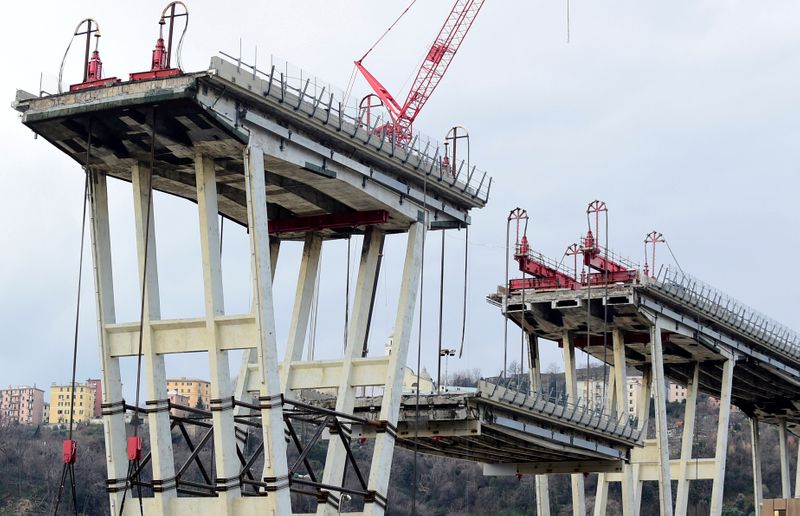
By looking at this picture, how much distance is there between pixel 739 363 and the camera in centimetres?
10675

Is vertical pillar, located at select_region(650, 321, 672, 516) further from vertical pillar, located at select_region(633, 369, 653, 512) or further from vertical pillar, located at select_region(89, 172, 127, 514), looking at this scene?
vertical pillar, located at select_region(89, 172, 127, 514)

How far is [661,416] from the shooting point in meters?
96.9

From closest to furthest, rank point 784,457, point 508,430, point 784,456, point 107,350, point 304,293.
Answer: point 107,350 < point 304,293 < point 508,430 < point 784,456 < point 784,457

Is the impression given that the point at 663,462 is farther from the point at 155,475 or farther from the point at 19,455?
the point at 19,455

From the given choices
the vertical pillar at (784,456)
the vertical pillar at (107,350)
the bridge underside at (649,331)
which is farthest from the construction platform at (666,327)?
the vertical pillar at (107,350)

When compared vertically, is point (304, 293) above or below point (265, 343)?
above

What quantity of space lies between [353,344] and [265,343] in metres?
10.7

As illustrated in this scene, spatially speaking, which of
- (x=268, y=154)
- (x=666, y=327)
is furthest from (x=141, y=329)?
(x=666, y=327)

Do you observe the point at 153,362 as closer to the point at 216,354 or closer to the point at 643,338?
the point at 216,354

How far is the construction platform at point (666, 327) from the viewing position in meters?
92.2

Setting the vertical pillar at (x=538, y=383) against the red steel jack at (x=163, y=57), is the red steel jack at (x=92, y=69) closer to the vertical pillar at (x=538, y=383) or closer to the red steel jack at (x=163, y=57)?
the red steel jack at (x=163, y=57)

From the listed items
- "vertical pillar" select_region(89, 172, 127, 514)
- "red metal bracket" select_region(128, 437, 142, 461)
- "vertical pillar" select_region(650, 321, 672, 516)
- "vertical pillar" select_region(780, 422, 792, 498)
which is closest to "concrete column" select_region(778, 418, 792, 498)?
"vertical pillar" select_region(780, 422, 792, 498)

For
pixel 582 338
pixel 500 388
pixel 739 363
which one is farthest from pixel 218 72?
pixel 739 363

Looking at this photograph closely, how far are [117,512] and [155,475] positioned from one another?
2.63 metres
